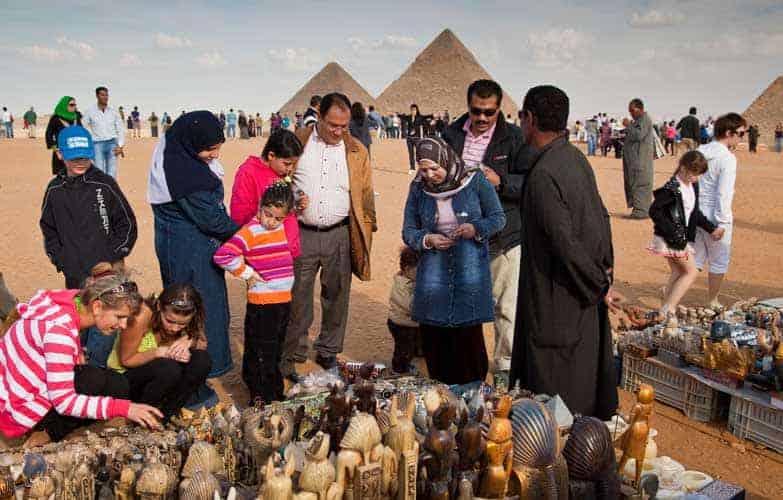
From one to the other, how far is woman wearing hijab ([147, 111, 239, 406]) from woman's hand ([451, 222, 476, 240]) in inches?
54.1

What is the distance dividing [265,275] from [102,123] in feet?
26.4

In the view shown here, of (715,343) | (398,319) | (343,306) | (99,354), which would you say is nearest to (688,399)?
(715,343)

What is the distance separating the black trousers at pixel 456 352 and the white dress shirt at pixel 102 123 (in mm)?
8486

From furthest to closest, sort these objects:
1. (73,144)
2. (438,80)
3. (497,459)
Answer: (438,80)
(73,144)
(497,459)

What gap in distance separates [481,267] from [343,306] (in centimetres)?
130

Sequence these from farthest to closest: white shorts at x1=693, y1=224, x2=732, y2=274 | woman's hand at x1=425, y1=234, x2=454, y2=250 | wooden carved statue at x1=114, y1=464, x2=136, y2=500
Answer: white shorts at x1=693, y1=224, x2=732, y2=274 < woman's hand at x1=425, y1=234, x2=454, y2=250 < wooden carved statue at x1=114, y1=464, x2=136, y2=500

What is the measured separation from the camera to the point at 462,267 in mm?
4059

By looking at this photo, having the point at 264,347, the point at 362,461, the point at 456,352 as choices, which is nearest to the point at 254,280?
the point at 264,347

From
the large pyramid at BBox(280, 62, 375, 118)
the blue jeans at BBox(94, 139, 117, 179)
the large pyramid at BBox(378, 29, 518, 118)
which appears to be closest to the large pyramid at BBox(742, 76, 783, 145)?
the large pyramid at BBox(378, 29, 518, 118)

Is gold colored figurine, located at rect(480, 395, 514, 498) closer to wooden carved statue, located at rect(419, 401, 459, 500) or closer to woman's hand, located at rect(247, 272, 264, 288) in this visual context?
wooden carved statue, located at rect(419, 401, 459, 500)

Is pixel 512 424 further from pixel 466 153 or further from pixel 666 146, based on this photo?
pixel 666 146

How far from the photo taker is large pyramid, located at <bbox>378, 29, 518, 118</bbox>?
347ft

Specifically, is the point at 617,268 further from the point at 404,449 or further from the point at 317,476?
the point at 317,476

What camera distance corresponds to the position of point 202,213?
161 inches
